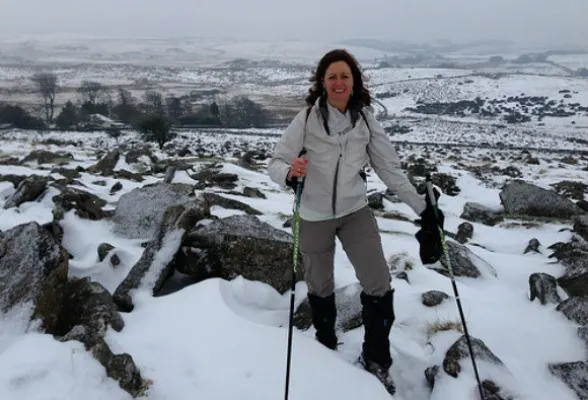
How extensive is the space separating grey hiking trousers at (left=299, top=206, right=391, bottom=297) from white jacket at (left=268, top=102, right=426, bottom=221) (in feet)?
0.33

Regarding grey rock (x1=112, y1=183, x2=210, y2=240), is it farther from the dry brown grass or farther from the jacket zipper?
the dry brown grass

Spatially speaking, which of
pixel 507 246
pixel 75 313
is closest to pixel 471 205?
pixel 507 246

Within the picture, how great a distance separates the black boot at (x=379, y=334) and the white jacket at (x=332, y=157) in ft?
2.77

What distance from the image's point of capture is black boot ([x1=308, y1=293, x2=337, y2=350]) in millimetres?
4383

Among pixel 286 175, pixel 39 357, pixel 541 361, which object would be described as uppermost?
pixel 286 175

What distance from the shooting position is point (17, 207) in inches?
339

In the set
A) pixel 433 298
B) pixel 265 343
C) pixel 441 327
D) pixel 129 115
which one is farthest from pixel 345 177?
pixel 129 115

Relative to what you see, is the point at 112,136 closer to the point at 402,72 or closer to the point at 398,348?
the point at 398,348

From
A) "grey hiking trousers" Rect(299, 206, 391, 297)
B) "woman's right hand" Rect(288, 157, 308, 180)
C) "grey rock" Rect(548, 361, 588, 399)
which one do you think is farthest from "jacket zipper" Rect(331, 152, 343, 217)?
"grey rock" Rect(548, 361, 588, 399)

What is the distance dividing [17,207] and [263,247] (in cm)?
556

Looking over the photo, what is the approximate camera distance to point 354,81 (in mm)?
4090

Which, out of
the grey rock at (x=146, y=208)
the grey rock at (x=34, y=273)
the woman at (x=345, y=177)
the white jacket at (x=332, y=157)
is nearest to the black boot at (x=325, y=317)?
the woman at (x=345, y=177)

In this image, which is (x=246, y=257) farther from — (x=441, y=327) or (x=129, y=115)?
(x=129, y=115)

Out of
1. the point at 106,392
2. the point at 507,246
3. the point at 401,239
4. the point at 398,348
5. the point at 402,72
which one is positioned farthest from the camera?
the point at 402,72
